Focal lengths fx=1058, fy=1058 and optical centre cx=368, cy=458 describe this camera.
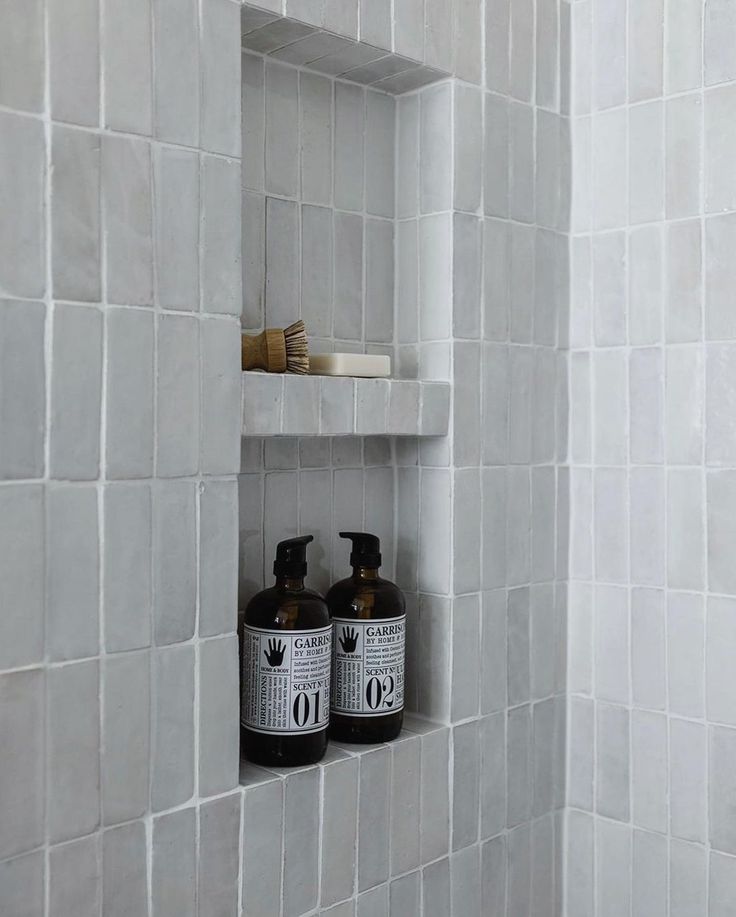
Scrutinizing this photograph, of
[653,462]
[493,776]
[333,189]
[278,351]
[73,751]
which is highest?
[333,189]

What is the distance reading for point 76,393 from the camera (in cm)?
76

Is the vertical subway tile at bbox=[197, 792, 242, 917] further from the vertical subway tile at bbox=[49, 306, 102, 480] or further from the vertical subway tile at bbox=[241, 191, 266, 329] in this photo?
the vertical subway tile at bbox=[241, 191, 266, 329]

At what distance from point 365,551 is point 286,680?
6.1 inches

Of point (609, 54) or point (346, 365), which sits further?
point (609, 54)

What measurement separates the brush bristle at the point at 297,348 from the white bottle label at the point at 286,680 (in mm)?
234

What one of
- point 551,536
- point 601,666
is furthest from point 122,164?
point 601,666

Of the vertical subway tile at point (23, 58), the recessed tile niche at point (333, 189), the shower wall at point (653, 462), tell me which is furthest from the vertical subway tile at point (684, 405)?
the vertical subway tile at point (23, 58)

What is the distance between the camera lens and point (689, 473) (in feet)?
3.59

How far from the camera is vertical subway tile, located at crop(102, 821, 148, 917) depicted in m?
0.79

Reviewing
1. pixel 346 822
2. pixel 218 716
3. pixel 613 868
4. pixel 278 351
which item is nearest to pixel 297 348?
pixel 278 351

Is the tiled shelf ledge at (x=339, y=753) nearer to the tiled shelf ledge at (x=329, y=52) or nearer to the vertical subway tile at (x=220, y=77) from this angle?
the vertical subway tile at (x=220, y=77)

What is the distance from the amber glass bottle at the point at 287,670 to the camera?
91 centimetres

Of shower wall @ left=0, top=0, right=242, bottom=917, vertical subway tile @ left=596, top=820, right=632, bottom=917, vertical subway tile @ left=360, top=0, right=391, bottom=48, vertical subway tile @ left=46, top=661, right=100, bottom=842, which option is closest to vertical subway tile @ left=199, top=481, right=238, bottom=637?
shower wall @ left=0, top=0, right=242, bottom=917

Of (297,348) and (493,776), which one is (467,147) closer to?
(297,348)
